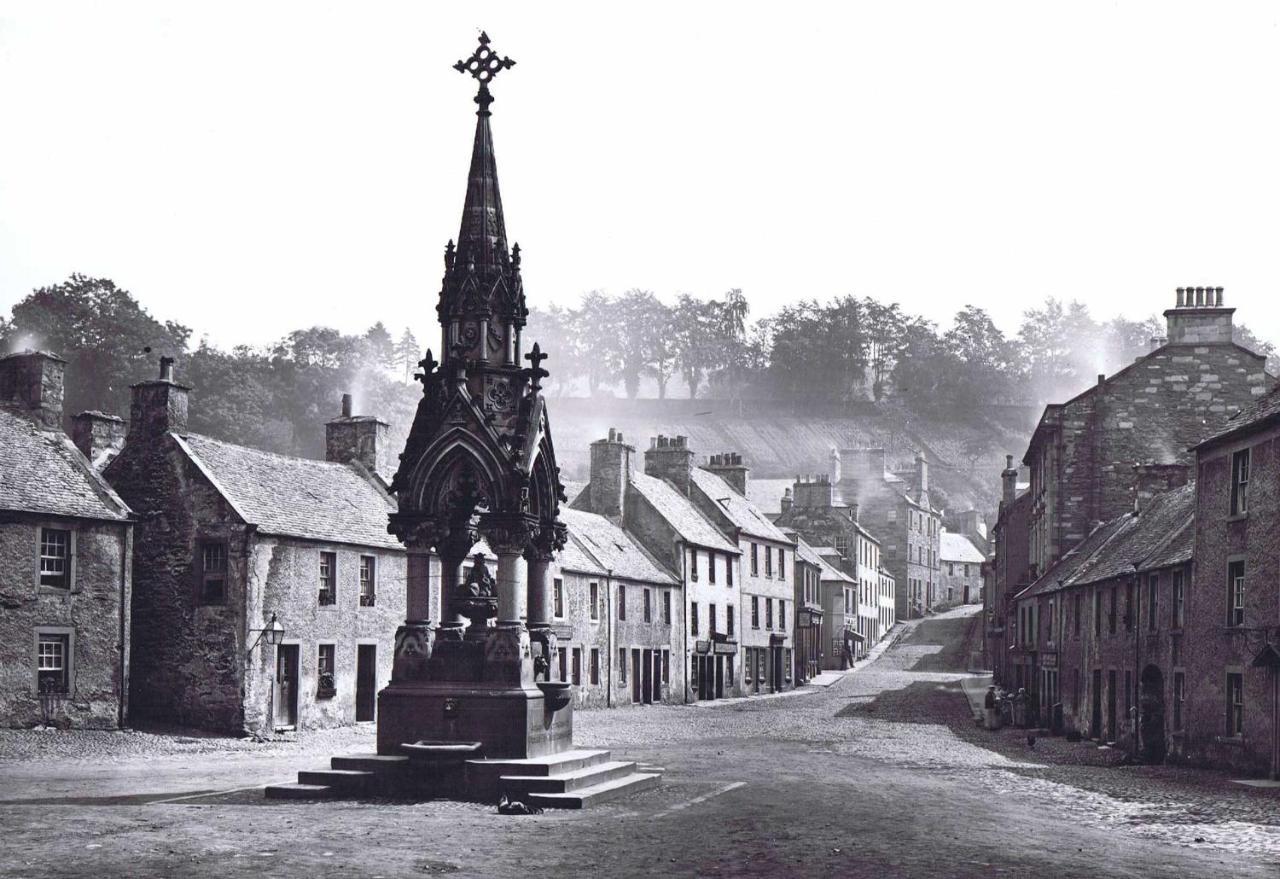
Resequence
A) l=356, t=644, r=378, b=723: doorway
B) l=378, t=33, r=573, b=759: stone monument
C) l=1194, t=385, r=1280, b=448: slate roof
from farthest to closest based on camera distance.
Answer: l=356, t=644, r=378, b=723: doorway
l=1194, t=385, r=1280, b=448: slate roof
l=378, t=33, r=573, b=759: stone monument

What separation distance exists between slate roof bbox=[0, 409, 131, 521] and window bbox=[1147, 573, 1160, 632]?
81.0ft

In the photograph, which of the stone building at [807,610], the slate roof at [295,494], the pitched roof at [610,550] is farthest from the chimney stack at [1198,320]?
the stone building at [807,610]

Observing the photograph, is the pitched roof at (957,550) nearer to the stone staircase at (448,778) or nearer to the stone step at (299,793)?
the stone staircase at (448,778)

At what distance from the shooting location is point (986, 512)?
463 feet

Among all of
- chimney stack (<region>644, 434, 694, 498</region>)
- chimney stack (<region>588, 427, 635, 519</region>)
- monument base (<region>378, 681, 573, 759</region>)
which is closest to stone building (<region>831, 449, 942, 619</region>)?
chimney stack (<region>644, 434, 694, 498</region>)

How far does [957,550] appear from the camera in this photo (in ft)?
411

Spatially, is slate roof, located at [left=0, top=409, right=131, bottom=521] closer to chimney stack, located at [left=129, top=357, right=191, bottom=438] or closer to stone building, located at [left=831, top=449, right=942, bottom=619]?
chimney stack, located at [left=129, top=357, right=191, bottom=438]

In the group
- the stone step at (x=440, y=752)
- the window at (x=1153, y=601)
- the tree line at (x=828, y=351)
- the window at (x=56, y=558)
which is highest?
the tree line at (x=828, y=351)

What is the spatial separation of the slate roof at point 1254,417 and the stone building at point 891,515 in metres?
80.3

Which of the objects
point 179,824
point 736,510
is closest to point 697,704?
point 736,510

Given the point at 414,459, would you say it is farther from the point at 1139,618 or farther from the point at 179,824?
the point at 1139,618

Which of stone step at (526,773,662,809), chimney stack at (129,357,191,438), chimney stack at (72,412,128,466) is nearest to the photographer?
stone step at (526,773,662,809)

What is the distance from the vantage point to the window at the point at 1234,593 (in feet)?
94.8

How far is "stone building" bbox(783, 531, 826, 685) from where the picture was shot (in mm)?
75750
